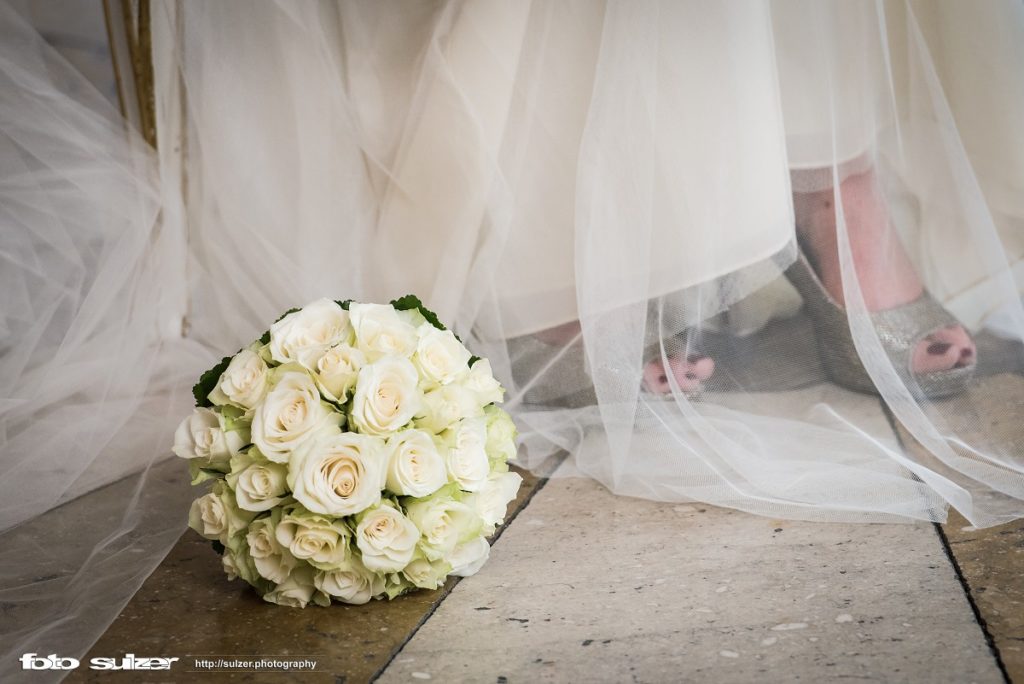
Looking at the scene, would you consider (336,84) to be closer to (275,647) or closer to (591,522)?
(591,522)

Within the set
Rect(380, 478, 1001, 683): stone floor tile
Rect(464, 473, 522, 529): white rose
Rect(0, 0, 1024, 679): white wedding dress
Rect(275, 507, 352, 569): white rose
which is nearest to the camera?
Rect(380, 478, 1001, 683): stone floor tile

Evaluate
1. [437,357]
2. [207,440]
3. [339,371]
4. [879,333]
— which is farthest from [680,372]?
[207,440]

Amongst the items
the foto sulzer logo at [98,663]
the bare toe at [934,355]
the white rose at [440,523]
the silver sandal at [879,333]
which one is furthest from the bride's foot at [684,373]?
the foto sulzer logo at [98,663]

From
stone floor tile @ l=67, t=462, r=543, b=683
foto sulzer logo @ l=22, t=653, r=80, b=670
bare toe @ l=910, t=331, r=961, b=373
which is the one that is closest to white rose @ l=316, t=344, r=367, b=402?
stone floor tile @ l=67, t=462, r=543, b=683

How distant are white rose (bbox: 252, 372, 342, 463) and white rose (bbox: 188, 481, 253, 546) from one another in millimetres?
73

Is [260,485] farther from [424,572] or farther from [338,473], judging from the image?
[424,572]

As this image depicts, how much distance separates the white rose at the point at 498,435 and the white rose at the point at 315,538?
0.19m

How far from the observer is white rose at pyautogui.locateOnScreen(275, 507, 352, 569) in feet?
3.03

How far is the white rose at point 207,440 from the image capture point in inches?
A: 38.2

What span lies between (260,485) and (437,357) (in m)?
0.21

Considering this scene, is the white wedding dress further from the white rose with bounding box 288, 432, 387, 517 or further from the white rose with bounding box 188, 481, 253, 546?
the white rose with bounding box 288, 432, 387, 517

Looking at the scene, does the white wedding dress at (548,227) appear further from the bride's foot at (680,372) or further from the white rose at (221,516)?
the white rose at (221,516)

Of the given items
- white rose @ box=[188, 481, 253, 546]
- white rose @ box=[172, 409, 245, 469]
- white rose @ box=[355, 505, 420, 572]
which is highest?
white rose @ box=[172, 409, 245, 469]

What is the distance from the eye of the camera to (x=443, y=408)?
0.99 m
